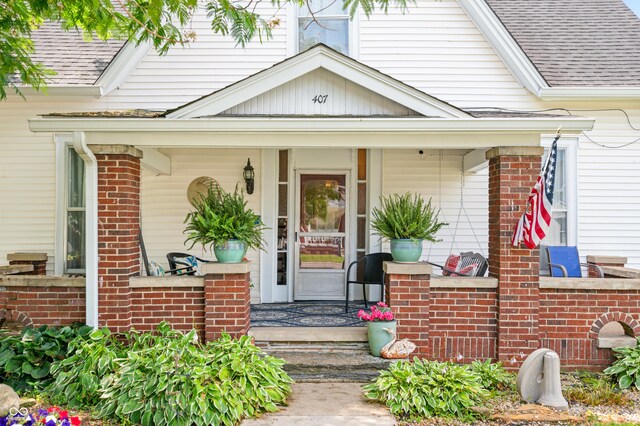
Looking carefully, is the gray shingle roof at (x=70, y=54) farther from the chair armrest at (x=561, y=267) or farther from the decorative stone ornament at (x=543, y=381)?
the chair armrest at (x=561, y=267)

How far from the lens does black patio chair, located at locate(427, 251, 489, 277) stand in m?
6.71

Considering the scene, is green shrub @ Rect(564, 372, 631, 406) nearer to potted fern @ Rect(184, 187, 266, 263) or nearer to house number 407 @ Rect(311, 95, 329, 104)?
potted fern @ Rect(184, 187, 266, 263)

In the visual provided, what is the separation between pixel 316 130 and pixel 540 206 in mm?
2536

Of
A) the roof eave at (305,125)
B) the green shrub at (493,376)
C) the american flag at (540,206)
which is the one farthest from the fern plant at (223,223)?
the american flag at (540,206)

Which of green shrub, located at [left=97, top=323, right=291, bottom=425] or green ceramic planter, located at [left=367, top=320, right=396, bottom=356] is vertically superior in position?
green ceramic planter, located at [left=367, top=320, right=396, bottom=356]

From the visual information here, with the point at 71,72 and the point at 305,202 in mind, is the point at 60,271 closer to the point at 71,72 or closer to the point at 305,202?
the point at 71,72

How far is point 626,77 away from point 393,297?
17.8ft

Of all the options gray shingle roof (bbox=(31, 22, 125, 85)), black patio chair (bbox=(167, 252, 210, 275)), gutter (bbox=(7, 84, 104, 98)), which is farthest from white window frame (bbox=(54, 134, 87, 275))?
black patio chair (bbox=(167, 252, 210, 275))

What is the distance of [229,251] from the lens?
19.0 feet

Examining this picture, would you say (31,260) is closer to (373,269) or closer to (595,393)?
(373,269)

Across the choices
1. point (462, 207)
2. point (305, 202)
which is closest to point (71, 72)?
point (305, 202)

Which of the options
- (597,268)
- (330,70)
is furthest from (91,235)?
(597,268)

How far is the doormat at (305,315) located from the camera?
6.74 metres

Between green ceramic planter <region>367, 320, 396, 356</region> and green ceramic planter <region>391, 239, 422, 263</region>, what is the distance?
2.48ft
